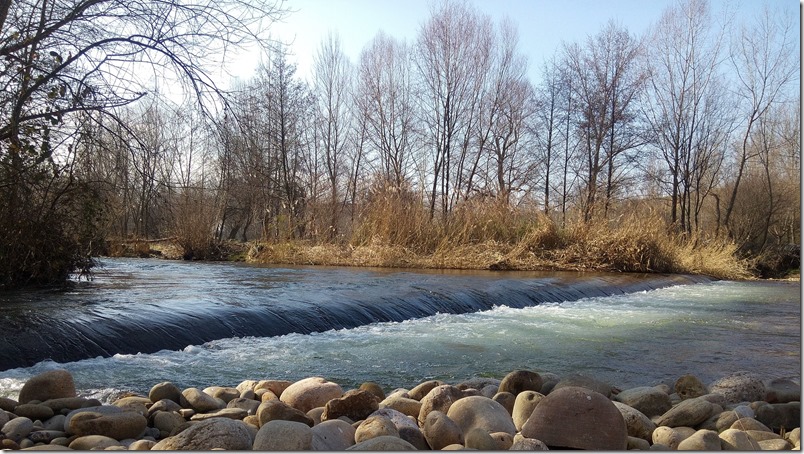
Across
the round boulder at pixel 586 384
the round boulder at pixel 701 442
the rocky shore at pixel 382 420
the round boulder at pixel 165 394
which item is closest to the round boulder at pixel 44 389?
the rocky shore at pixel 382 420

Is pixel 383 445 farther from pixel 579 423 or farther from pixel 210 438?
pixel 579 423

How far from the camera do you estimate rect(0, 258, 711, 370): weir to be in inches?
148

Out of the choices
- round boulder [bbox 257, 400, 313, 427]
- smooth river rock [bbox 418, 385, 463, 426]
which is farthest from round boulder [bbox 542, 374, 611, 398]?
round boulder [bbox 257, 400, 313, 427]

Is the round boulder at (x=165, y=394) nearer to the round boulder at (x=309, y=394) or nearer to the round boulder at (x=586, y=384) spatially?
the round boulder at (x=309, y=394)

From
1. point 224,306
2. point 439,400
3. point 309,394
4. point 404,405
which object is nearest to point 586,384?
point 439,400

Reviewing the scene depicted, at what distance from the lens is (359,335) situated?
4.72 metres

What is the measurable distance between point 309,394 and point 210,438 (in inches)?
30.0

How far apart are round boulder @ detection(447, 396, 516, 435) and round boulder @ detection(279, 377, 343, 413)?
604 mm

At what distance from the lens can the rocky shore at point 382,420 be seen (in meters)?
2.06

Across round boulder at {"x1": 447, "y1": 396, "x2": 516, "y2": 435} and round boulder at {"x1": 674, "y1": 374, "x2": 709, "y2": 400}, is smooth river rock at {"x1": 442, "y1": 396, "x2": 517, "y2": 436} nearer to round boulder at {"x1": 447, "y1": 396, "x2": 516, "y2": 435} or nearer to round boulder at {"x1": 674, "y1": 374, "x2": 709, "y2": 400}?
round boulder at {"x1": 447, "y1": 396, "x2": 516, "y2": 435}

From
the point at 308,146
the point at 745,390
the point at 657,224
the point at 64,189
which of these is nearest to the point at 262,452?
the point at 745,390

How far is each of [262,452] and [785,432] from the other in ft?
6.92

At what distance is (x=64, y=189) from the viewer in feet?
20.4

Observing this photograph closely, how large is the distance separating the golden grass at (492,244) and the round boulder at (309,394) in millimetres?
8763
